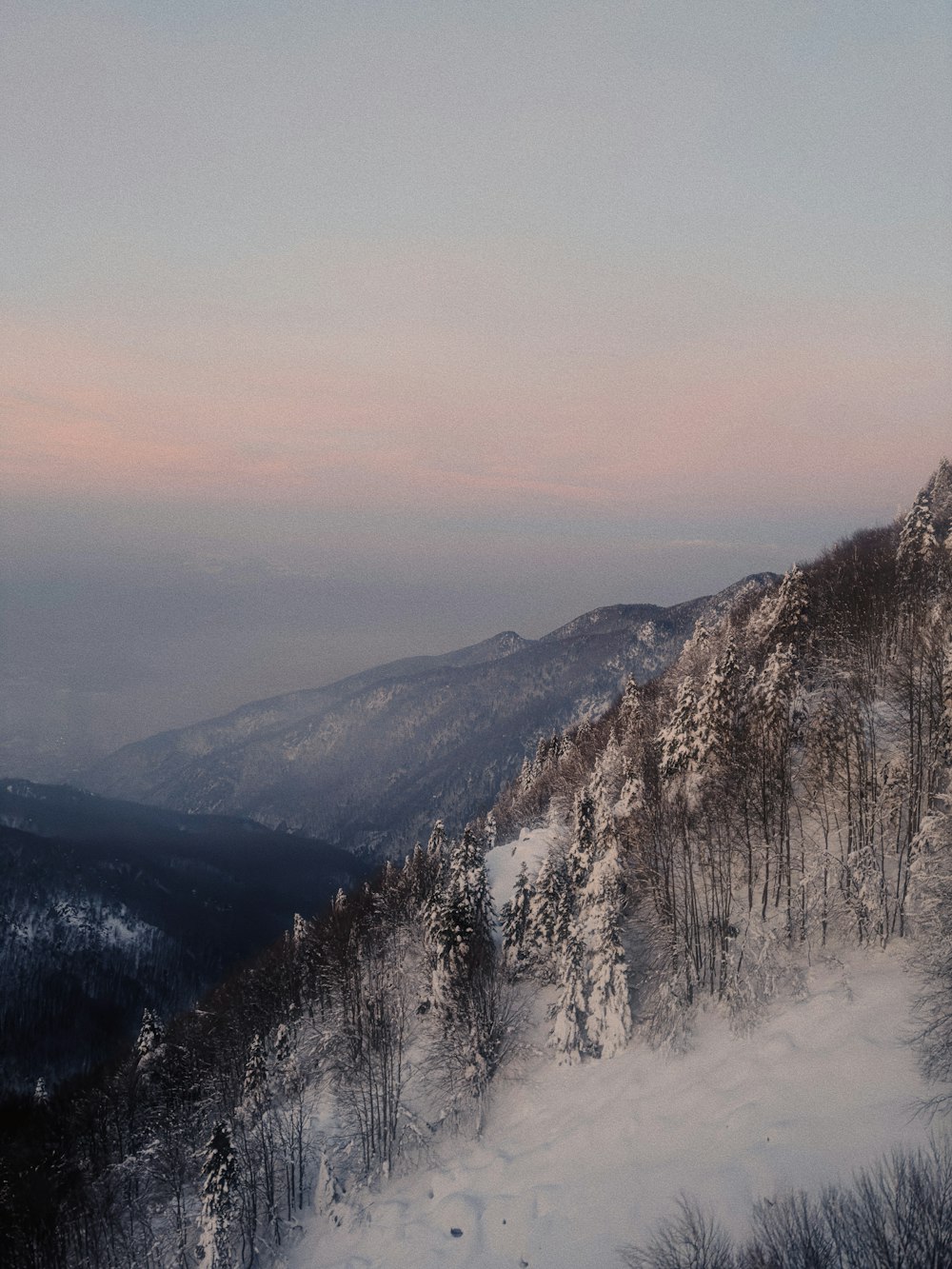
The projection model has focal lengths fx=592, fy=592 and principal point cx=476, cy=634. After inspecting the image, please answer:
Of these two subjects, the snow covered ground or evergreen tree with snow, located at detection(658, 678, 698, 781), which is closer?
the snow covered ground

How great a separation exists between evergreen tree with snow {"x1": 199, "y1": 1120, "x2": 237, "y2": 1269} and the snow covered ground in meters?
4.03

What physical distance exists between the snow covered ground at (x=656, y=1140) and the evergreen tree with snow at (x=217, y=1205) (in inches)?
159

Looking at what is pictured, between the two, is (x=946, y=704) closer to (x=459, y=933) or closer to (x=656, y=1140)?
(x=656, y=1140)

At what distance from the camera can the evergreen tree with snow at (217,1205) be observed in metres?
30.1

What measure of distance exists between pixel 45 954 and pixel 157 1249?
5846 inches

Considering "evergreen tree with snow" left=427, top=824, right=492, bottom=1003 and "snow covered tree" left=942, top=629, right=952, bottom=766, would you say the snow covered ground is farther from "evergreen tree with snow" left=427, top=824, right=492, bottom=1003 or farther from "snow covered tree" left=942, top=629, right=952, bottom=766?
"snow covered tree" left=942, top=629, right=952, bottom=766

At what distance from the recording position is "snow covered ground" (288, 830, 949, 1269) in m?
20.1

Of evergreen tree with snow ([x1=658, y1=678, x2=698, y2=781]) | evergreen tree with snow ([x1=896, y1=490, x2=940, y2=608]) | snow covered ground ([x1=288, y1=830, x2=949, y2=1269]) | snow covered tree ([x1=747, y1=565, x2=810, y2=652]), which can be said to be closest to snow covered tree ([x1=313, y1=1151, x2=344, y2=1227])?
snow covered ground ([x1=288, y1=830, x2=949, y2=1269])

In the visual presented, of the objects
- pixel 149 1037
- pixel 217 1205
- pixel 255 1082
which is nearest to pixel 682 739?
pixel 255 1082

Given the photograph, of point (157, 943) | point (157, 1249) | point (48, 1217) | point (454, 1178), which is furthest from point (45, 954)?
point (454, 1178)

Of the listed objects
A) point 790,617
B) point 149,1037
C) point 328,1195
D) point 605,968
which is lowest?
point 149,1037

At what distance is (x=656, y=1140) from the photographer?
80.5 feet

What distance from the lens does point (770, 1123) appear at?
21.6 meters

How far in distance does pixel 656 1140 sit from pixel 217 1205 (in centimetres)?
2324
